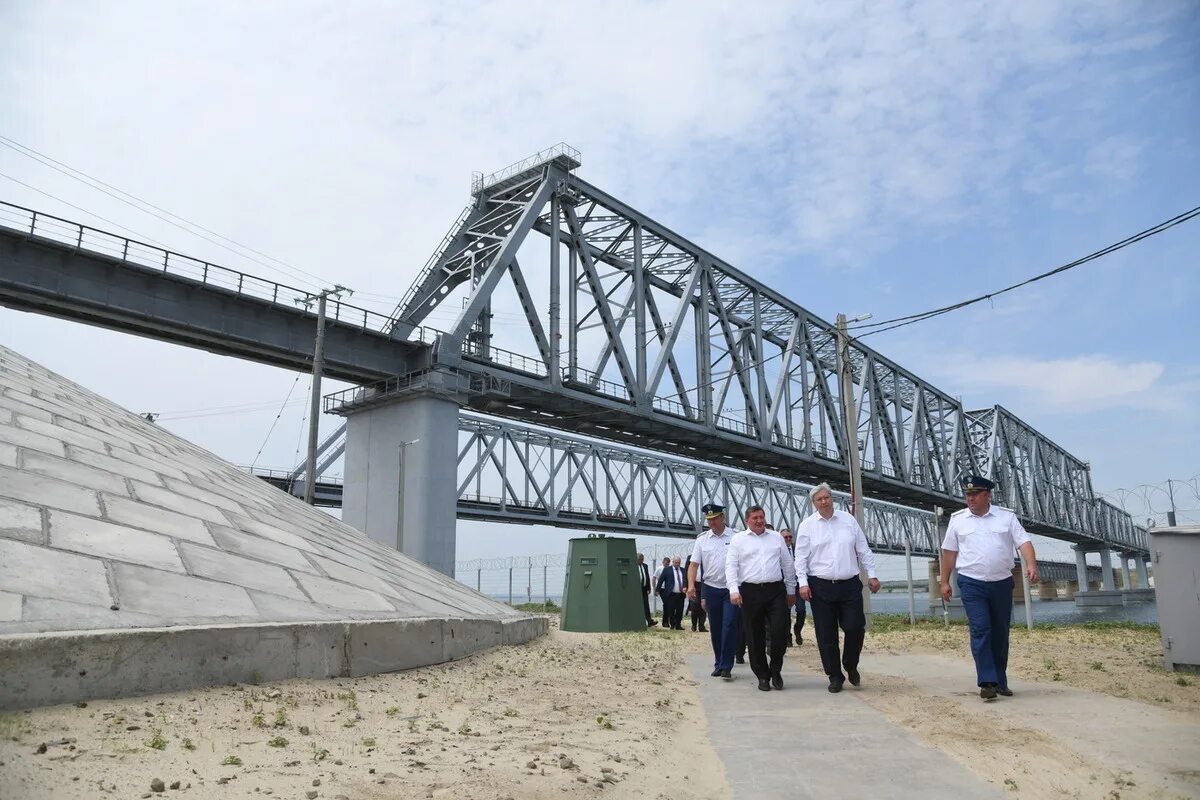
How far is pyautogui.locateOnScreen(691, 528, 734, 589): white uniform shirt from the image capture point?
29.3 feet

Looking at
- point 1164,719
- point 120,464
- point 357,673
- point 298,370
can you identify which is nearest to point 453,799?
point 357,673

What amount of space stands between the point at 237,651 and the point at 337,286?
80.9 feet

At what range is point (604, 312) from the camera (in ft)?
117

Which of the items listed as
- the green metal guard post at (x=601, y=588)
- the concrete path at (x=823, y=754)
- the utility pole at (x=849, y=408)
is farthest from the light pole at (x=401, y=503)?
the concrete path at (x=823, y=754)

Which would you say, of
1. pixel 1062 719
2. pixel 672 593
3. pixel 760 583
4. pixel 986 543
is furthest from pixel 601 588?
pixel 1062 719

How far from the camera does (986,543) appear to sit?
250 inches

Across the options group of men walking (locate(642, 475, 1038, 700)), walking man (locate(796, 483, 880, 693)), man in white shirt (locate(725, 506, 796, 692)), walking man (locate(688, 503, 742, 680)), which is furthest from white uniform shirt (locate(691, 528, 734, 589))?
walking man (locate(796, 483, 880, 693))

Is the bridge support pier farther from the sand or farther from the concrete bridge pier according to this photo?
the concrete bridge pier

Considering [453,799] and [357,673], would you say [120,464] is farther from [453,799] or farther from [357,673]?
[453,799]

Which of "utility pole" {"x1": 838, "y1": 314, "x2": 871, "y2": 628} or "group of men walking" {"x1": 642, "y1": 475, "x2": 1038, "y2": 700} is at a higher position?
"utility pole" {"x1": 838, "y1": 314, "x2": 871, "y2": 628}

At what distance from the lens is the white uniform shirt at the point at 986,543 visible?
6266 mm

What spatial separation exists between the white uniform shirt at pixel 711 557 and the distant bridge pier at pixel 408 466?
17247 millimetres

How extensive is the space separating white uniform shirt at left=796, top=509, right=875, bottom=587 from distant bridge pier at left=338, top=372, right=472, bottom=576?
1940 centimetres

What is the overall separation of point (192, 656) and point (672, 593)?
1392cm
